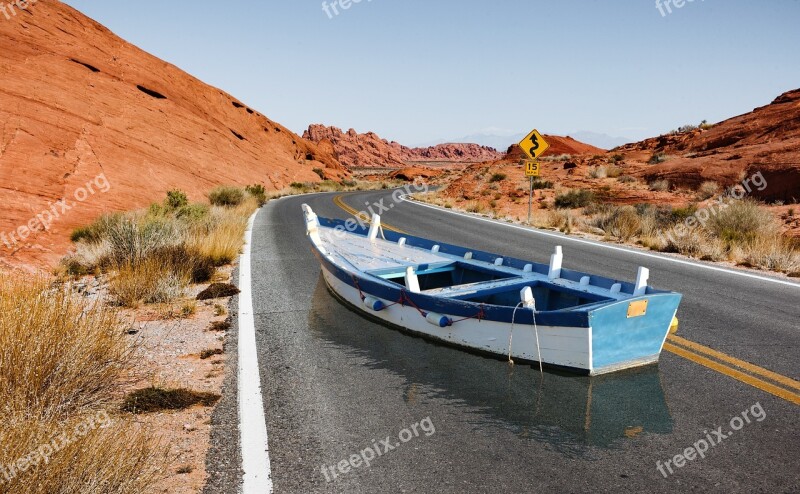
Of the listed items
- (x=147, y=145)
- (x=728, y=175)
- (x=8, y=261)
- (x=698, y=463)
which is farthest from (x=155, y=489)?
(x=147, y=145)

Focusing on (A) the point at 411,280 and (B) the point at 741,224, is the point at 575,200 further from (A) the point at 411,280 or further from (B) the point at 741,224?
(A) the point at 411,280

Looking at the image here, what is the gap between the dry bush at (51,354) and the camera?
3404mm

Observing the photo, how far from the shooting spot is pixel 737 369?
492 centimetres

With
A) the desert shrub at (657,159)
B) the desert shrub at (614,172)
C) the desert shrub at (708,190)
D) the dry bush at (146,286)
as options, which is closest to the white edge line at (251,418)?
the dry bush at (146,286)

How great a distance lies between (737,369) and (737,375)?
18 cm

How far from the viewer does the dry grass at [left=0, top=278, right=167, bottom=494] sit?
2.41 meters

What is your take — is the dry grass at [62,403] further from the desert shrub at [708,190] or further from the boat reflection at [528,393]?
the desert shrub at [708,190]

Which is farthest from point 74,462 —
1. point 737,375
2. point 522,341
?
point 737,375

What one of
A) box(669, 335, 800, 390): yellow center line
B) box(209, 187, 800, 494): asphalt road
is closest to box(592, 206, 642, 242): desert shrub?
box(209, 187, 800, 494): asphalt road

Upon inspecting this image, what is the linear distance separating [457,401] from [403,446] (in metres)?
0.87

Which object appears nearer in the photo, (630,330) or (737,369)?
(630,330)

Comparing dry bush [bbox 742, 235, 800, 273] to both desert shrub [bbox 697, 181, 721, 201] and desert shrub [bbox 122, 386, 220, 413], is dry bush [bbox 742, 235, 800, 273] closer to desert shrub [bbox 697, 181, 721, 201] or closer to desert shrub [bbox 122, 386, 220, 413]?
desert shrub [bbox 122, 386, 220, 413]

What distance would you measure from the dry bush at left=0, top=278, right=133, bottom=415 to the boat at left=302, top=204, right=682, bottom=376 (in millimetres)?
2995

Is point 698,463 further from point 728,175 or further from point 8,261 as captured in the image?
point 728,175
